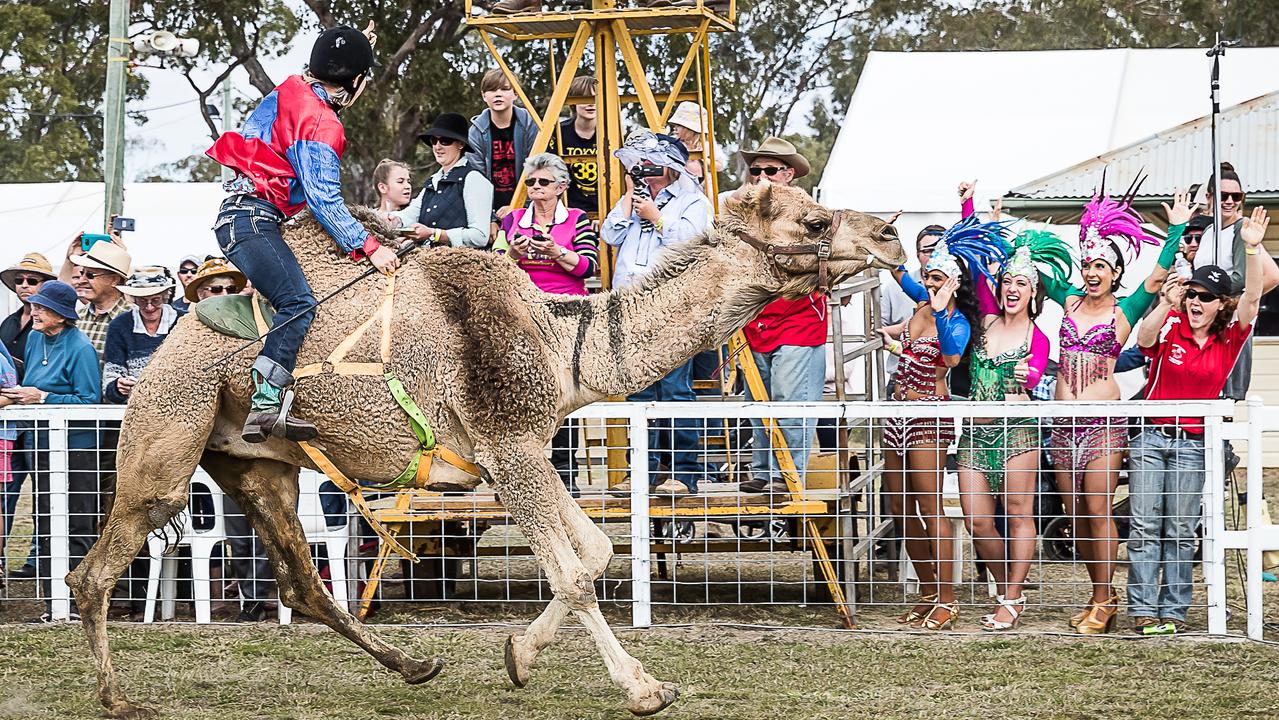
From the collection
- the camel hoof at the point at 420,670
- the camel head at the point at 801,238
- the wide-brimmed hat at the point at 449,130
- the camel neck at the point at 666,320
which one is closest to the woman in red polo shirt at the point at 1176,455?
the camel head at the point at 801,238

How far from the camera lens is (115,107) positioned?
20.8 metres

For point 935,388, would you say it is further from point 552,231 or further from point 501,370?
point 501,370

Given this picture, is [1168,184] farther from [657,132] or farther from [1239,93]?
[657,132]

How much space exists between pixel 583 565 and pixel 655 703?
74cm

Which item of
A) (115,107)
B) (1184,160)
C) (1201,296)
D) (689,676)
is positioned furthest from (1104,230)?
(115,107)

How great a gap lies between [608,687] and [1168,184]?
1221 centimetres

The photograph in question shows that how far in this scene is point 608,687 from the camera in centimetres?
779

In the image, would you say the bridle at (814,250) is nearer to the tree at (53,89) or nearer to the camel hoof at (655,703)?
the camel hoof at (655,703)

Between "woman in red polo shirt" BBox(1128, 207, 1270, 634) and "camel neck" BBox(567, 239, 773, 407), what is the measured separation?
3454 millimetres

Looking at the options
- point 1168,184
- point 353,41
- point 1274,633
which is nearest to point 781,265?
point 353,41

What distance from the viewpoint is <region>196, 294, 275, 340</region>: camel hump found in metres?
7.38

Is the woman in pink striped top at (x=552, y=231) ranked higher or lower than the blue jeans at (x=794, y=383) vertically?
higher

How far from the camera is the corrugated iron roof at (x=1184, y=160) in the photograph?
57.4ft

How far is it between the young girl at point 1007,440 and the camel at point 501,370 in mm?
2703
